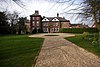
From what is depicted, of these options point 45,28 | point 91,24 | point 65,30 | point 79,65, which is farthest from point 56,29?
point 79,65

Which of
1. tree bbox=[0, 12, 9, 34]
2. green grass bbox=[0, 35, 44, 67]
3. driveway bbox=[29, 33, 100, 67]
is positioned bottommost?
driveway bbox=[29, 33, 100, 67]

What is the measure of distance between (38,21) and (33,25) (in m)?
2.84

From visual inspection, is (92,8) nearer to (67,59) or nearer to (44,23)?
(67,59)

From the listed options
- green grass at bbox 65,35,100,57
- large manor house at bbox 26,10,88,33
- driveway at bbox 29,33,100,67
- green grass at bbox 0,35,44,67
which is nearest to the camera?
driveway at bbox 29,33,100,67

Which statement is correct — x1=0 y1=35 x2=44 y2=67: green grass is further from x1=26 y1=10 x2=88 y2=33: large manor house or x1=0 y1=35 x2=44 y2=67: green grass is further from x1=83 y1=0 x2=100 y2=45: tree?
x1=26 y1=10 x2=88 y2=33: large manor house

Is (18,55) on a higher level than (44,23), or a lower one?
lower

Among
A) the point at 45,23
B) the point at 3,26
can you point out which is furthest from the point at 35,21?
the point at 3,26

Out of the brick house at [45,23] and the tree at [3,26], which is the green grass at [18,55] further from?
the brick house at [45,23]

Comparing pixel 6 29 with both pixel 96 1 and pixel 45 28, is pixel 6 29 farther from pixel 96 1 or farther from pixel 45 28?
pixel 96 1

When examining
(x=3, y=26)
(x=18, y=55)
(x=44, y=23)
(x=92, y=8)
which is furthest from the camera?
(x=44, y=23)

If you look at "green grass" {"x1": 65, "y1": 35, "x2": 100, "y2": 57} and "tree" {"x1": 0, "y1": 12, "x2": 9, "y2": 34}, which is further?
"tree" {"x1": 0, "y1": 12, "x2": 9, "y2": 34}

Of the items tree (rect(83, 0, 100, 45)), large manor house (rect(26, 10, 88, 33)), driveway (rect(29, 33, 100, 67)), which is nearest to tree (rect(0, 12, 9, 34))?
large manor house (rect(26, 10, 88, 33))

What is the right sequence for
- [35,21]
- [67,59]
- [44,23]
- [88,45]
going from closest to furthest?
[67,59] < [88,45] < [35,21] < [44,23]

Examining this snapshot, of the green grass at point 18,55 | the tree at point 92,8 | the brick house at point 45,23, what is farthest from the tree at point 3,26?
the tree at point 92,8
